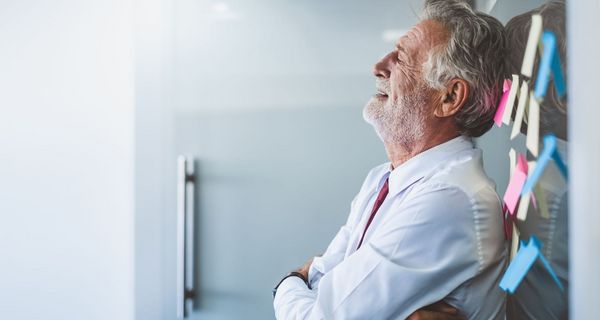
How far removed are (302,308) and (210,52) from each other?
88 centimetres

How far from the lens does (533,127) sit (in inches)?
29.3

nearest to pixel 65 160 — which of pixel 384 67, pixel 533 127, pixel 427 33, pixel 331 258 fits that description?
pixel 331 258

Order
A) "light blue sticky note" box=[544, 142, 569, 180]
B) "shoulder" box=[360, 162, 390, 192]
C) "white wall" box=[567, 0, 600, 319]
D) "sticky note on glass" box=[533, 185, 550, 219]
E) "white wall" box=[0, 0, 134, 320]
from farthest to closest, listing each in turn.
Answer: "white wall" box=[0, 0, 134, 320] → "shoulder" box=[360, 162, 390, 192] → "sticky note on glass" box=[533, 185, 550, 219] → "light blue sticky note" box=[544, 142, 569, 180] → "white wall" box=[567, 0, 600, 319]

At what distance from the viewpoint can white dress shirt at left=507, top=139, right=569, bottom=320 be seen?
641mm

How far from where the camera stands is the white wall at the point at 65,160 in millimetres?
1705

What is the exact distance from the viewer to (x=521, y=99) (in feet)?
2.78

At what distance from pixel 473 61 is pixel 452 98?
0.08 meters

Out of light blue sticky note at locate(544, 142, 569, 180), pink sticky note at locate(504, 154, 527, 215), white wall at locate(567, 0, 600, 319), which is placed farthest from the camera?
→ pink sticky note at locate(504, 154, 527, 215)

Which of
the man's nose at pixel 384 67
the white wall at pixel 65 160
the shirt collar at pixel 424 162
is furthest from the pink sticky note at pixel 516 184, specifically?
the white wall at pixel 65 160

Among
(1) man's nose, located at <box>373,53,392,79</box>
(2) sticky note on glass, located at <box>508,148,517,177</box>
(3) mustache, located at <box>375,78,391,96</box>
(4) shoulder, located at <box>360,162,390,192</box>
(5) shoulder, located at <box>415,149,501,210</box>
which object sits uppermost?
(1) man's nose, located at <box>373,53,392,79</box>

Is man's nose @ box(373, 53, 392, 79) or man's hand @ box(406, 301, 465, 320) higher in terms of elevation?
man's nose @ box(373, 53, 392, 79)

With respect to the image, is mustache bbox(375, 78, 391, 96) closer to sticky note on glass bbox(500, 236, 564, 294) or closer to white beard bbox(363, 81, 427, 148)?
white beard bbox(363, 81, 427, 148)

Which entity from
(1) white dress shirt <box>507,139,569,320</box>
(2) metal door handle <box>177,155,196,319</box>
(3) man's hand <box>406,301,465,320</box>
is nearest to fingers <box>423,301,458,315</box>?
(3) man's hand <box>406,301,465,320</box>

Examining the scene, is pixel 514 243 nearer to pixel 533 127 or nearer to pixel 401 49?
pixel 533 127
